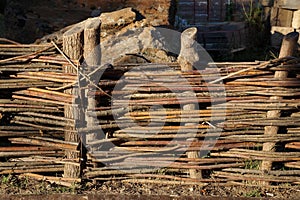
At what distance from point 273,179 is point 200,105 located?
868mm

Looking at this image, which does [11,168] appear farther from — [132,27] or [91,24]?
[132,27]

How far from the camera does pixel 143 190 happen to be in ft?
14.1

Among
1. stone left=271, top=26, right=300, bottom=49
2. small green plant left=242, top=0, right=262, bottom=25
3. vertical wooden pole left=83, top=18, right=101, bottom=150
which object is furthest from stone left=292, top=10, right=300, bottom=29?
vertical wooden pole left=83, top=18, right=101, bottom=150

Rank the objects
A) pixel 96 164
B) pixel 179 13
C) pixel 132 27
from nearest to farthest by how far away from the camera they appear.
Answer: pixel 96 164
pixel 132 27
pixel 179 13

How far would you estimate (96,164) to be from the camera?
435 centimetres

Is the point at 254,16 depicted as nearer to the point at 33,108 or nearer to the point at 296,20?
the point at 296,20

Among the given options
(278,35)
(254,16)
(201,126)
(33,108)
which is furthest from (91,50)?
(254,16)

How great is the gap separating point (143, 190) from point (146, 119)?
594 mm

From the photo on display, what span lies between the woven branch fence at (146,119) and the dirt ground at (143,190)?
2.2 inches

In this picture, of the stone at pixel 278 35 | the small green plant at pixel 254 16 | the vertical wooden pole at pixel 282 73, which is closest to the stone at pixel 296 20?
the stone at pixel 278 35

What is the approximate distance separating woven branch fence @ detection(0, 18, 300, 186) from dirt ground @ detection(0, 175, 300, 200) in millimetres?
56

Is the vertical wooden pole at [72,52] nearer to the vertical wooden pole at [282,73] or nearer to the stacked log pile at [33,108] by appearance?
the stacked log pile at [33,108]

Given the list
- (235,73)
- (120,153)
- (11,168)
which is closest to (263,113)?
(235,73)

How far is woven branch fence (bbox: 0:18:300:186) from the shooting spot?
4148 millimetres
